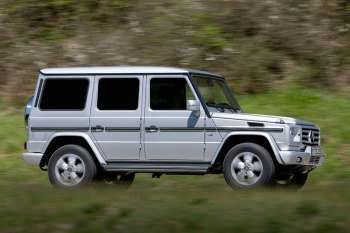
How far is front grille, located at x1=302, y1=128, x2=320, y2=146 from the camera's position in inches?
452

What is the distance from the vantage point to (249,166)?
11.2m

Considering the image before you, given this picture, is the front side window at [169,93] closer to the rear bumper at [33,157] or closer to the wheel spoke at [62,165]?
the wheel spoke at [62,165]

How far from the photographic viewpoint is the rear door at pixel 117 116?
38.3ft

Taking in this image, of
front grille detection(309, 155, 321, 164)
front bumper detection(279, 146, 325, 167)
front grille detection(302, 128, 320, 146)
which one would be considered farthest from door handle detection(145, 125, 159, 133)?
front grille detection(309, 155, 321, 164)

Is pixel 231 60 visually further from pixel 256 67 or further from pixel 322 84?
→ pixel 322 84

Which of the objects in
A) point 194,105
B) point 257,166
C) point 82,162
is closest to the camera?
point 257,166

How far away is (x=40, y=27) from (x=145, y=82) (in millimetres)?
8480

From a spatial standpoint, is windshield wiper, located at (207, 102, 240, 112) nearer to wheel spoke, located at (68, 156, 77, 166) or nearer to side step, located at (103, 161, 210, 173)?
side step, located at (103, 161, 210, 173)

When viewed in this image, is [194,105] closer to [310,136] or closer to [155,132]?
[155,132]

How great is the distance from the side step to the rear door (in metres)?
0.10

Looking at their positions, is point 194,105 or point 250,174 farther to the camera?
point 194,105

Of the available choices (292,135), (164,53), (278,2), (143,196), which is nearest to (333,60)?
(278,2)

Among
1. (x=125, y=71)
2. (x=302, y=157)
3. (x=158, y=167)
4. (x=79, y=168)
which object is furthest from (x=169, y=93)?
(x=302, y=157)

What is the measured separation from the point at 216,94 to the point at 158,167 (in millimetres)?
1433
